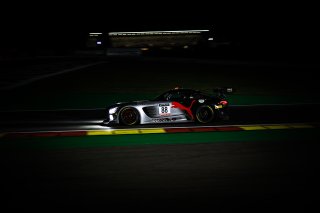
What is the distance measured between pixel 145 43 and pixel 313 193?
95749 mm

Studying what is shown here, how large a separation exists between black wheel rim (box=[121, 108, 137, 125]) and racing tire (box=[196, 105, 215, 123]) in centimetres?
201

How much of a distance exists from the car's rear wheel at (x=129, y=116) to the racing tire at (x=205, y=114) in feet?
6.40

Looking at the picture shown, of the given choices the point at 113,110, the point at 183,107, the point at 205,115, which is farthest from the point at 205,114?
the point at 113,110

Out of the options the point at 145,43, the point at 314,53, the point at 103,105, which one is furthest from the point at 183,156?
the point at 145,43

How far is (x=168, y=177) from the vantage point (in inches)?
323

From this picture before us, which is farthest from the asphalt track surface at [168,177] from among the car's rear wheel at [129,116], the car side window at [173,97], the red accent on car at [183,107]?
the car side window at [173,97]

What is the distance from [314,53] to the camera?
43000mm

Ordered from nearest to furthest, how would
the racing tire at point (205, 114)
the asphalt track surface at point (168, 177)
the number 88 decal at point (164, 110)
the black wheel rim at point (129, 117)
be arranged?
the asphalt track surface at point (168, 177)
the number 88 decal at point (164, 110)
the black wheel rim at point (129, 117)
the racing tire at point (205, 114)

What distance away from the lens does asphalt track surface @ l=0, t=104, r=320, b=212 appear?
6824 millimetres

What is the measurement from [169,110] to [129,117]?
4.24ft

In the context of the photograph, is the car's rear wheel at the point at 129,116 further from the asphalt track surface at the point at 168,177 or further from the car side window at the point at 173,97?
the asphalt track surface at the point at 168,177

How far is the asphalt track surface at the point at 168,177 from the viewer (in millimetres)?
6824

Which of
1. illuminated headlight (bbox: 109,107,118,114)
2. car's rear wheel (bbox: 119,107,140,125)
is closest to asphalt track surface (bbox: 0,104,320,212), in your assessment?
car's rear wheel (bbox: 119,107,140,125)

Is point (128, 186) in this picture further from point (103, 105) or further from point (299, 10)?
point (299, 10)
